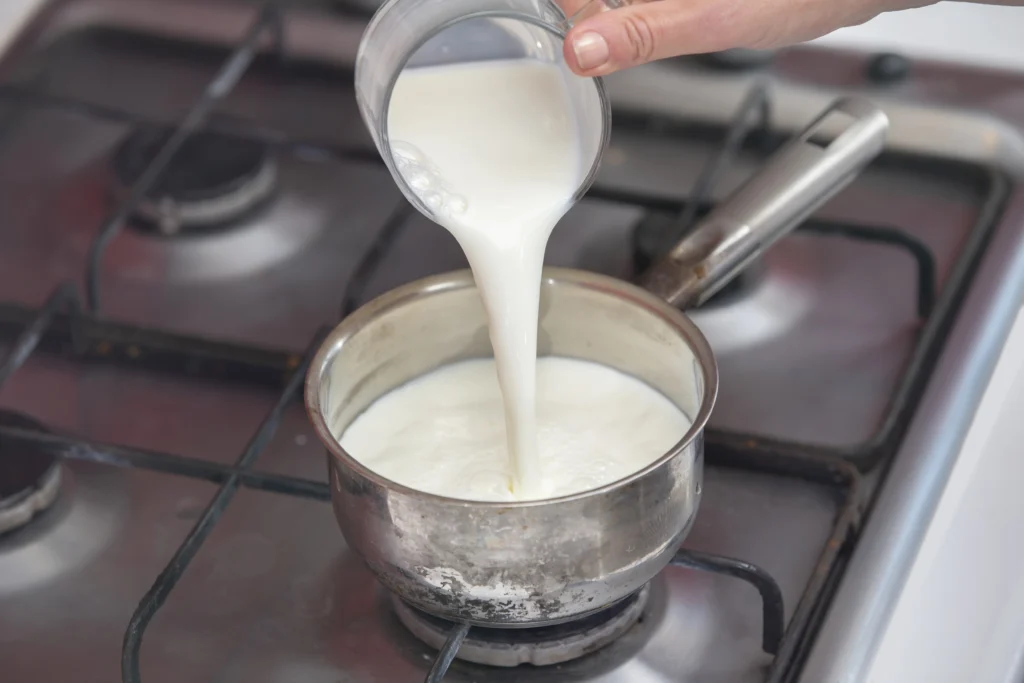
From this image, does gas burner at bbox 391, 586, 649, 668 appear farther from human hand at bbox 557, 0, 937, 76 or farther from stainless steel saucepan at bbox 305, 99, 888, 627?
human hand at bbox 557, 0, 937, 76

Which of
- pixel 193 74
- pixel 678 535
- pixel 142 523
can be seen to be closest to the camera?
pixel 678 535

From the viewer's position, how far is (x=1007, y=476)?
A: 62cm

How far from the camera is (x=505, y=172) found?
2.14 feet

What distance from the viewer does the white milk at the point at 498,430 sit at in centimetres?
66

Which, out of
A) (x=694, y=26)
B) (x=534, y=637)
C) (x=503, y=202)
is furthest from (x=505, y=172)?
(x=534, y=637)

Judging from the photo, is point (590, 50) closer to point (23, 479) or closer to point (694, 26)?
point (694, 26)

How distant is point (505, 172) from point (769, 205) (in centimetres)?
15

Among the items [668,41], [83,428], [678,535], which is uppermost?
[668,41]

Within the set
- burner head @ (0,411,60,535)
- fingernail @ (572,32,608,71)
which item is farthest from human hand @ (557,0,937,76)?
burner head @ (0,411,60,535)

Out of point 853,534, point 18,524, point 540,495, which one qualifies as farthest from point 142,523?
point 853,534

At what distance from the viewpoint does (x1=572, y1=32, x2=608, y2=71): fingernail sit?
0.57 metres

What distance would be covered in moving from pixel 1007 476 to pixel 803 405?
0.49 ft

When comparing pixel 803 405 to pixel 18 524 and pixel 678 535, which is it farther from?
pixel 18 524

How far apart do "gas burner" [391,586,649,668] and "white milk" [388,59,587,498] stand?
0.22 feet
